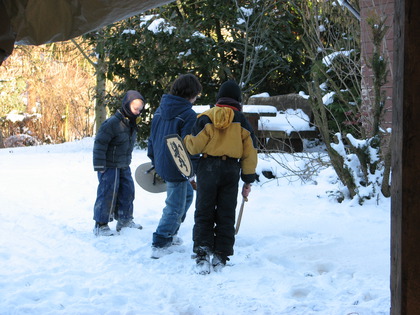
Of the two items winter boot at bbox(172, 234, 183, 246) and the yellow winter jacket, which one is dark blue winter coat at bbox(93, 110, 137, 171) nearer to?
winter boot at bbox(172, 234, 183, 246)

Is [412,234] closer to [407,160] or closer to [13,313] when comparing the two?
[407,160]

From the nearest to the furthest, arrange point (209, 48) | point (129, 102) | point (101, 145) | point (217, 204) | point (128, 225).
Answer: point (217, 204) < point (101, 145) < point (129, 102) < point (128, 225) < point (209, 48)

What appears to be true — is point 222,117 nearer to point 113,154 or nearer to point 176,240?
point 176,240

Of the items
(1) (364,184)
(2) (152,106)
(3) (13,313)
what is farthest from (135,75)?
(3) (13,313)

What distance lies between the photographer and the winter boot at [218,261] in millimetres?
4582

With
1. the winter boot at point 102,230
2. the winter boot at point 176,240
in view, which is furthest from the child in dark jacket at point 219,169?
the winter boot at point 102,230

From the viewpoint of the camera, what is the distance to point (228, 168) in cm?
454

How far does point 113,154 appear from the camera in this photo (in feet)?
19.5

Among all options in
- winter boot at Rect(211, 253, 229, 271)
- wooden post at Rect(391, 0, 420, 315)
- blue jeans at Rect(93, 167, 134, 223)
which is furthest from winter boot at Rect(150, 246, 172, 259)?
wooden post at Rect(391, 0, 420, 315)

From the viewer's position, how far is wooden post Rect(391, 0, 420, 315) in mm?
1800

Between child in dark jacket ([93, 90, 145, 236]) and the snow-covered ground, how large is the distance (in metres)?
0.27

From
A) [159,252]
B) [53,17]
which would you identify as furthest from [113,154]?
[53,17]

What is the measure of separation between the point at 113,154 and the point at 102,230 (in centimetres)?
82

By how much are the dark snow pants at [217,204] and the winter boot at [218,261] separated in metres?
0.03
